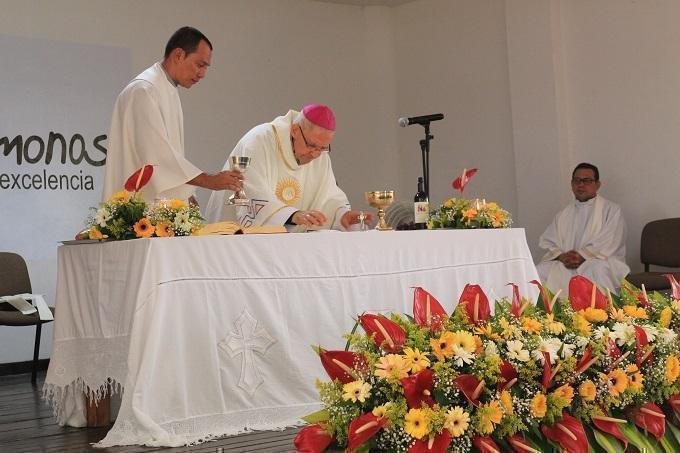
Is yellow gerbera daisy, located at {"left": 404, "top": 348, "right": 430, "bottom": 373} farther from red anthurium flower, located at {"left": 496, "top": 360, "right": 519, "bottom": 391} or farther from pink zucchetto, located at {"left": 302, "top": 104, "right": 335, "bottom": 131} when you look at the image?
pink zucchetto, located at {"left": 302, "top": 104, "right": 335, "bottom": 131}

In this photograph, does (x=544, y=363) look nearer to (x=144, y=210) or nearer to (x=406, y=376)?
(x=406, y=376)

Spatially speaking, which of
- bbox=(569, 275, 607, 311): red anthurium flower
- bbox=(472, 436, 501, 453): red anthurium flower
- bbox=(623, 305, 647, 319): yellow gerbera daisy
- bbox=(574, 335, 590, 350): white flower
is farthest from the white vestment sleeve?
bbox=(472, 436, 501, 453): red anthurium flower

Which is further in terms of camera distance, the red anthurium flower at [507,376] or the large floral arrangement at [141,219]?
the large floral arrangement at [141,219]

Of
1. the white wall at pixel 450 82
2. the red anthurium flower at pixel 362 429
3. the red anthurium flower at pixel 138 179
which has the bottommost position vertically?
the red anthurium flower at pixel 362 429

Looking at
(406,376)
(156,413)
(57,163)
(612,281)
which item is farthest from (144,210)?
(612,281)

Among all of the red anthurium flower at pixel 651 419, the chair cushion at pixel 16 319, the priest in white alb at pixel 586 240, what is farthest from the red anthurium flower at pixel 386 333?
the priest in white alb at pixel 586 240

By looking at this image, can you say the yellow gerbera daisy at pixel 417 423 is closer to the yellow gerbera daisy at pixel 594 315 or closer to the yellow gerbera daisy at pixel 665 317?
the yellow gerbera daisy at pixel 594 315

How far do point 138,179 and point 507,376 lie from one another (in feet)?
8.83

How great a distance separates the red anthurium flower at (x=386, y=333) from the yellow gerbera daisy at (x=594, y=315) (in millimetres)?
464

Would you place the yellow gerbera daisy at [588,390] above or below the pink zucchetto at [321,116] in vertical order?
below

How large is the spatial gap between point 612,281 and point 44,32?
493 centimetres

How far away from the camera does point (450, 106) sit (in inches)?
386

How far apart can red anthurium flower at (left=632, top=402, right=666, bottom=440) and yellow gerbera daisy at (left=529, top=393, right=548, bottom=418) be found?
0.29m

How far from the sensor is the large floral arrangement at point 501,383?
193 cm
